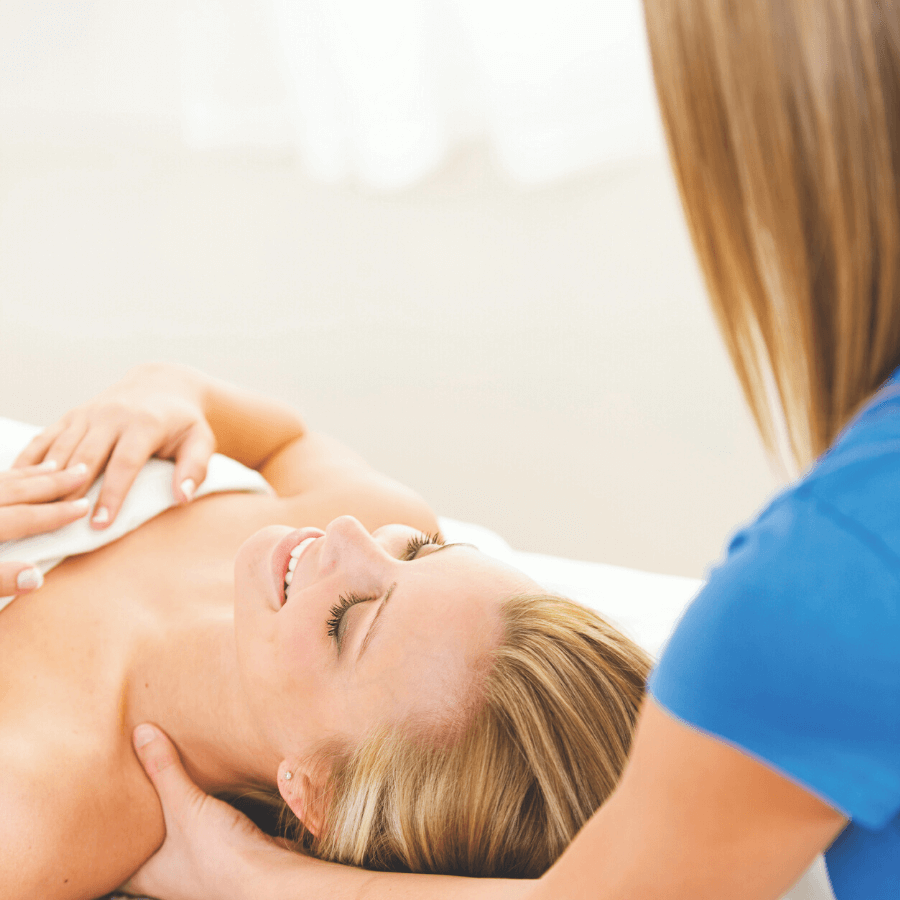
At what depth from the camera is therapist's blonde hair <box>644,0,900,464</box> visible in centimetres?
51

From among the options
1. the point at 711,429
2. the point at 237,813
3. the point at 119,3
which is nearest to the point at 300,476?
the point at 237,813

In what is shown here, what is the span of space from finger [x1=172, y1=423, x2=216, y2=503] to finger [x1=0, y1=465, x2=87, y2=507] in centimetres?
13

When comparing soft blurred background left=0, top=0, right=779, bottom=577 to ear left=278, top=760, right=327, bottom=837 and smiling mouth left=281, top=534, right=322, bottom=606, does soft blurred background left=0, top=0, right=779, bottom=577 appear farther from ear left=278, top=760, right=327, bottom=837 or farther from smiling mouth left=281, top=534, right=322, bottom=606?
ear left=278, top=760, right=327, bottom=837

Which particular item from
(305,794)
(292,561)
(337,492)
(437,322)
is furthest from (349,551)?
(437,322)

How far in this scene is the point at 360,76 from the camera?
1845mm

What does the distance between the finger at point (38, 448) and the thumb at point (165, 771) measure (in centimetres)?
42

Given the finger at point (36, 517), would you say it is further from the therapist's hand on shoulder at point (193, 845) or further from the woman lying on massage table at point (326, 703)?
the therapist's hand on shoulder at point (193, 845)

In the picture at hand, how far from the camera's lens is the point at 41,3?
1.98 meters

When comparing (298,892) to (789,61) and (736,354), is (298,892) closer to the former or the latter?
(736,354)

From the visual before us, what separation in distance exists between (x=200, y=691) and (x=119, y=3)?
1590 millimetres

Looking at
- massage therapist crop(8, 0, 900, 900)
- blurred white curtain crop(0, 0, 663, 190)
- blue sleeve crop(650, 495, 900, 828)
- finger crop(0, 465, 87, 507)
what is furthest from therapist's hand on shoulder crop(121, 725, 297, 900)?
blurred white curtain crop(0, 0, 663, 190)

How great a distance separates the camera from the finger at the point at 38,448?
125 centimetres

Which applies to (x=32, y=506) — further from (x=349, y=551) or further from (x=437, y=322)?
(x=437, y=322)

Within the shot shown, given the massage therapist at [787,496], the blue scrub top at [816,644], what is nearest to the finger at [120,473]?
the massage therapist at [787,496]
